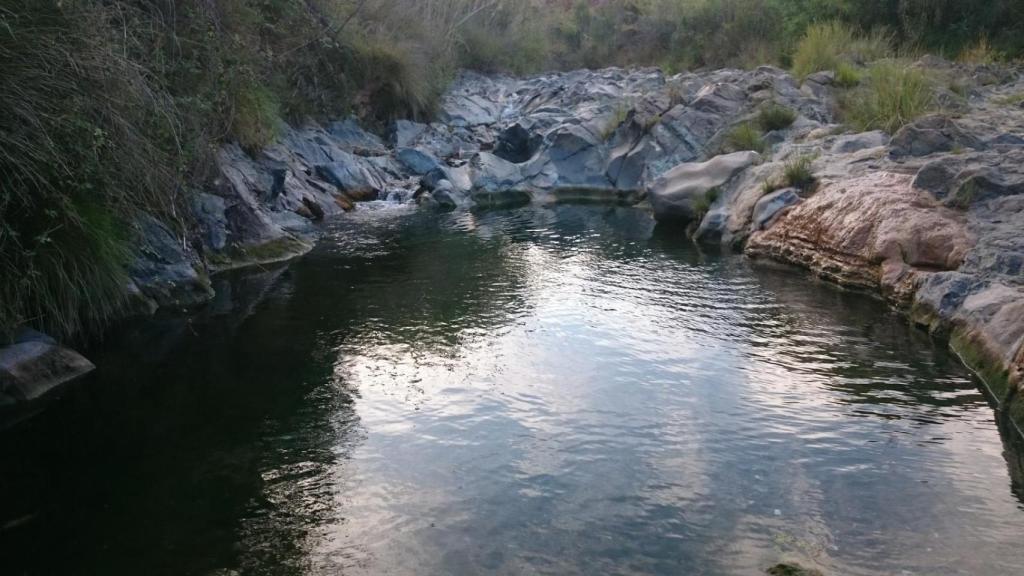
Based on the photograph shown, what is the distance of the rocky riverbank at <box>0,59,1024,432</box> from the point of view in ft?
25.6

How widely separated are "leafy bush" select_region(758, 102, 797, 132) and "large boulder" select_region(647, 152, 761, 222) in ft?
7.84

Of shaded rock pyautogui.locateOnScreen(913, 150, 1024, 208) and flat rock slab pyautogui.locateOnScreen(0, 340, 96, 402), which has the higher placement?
shaded rock pyautogui.locateOnScreen(913, 150, 1024, 208)

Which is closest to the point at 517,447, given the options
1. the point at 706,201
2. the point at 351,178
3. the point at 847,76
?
the point at 706,201

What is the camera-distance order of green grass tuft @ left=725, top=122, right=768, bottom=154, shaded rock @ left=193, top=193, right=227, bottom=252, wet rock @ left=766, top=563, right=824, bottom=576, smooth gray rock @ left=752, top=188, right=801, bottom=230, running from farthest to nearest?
green grass tuft @ left=725, top=122, right=768, bottom=154, smooth gray rock @ left=752, top=188, right=801, bottom=230, shaded rock @ left=193, top=193, right=227, bottom=252, wet rock @ left=766, top=563, right=824, bottom=576

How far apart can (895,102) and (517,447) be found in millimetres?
10800

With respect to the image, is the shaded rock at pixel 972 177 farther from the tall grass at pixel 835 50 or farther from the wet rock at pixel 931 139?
the tall grass at pixel 835 50

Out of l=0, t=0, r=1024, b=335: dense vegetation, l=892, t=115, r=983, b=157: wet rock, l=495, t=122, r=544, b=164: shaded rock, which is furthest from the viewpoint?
l=495, t=122, r=544, b=164: shaded rock

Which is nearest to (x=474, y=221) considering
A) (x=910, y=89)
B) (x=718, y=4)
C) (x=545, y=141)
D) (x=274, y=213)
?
(x=274, y=213)

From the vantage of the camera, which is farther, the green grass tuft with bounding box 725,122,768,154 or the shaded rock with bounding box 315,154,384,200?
the shaded rock with bounding box 315,154,384,200

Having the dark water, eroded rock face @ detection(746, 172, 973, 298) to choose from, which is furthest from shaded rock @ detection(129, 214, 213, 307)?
eroded rock face @ detection(746, 172, 973, 298)

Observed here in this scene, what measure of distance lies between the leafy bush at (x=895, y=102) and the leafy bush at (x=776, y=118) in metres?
1.69

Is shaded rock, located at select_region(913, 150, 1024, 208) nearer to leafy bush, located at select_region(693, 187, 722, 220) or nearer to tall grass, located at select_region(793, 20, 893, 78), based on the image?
leafy bush, located at select_region(693, 187, 722, 220)

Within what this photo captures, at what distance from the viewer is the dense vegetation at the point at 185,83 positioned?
19.3 ft

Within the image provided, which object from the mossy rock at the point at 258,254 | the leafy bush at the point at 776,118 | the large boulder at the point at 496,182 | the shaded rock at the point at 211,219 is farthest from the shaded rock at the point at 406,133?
the shaded rock at the point at 211,219
